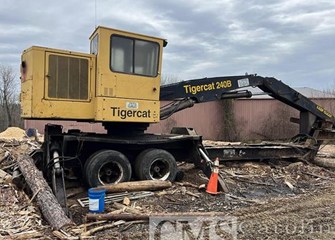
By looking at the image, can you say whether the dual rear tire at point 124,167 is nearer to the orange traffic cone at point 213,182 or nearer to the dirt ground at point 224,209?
the dirt ground at point 224,209

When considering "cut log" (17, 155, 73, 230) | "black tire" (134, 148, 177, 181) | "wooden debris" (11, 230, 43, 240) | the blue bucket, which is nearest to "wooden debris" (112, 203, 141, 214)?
the blue bucket

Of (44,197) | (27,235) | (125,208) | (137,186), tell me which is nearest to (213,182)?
(137,186)

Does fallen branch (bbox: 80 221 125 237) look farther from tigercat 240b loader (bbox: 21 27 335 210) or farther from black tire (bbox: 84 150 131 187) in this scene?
black tire (bbox: 84 150 131 187)

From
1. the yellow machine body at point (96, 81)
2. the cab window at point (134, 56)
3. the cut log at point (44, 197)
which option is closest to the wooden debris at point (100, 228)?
the cut log at point (44, 197)

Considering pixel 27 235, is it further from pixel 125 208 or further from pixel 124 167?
pixel 124 167

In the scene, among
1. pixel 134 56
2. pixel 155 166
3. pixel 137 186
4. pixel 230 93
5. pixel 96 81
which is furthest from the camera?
pixel 230 93

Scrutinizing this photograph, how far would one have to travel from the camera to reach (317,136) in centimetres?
1219

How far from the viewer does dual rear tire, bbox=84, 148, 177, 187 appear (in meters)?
7.88

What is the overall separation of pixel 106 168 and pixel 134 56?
249 cm

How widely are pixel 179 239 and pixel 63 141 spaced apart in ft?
12.2

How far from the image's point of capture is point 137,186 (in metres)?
7.86

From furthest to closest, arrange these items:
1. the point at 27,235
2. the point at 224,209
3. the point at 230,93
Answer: the point at 230,93 → the point at 224,209 → the point at 27,235

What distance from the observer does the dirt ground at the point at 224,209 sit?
5.59 meters

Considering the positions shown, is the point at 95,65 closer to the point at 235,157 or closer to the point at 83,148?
the point at 83,148
